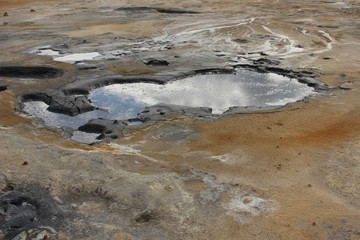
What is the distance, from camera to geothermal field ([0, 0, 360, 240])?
8.41 meters

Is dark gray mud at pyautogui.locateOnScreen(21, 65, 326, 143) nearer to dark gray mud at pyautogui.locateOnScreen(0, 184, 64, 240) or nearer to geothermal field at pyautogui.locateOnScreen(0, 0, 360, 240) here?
geothermal field at pyautogui.locateOnScreen(0, 0, 360, 240)

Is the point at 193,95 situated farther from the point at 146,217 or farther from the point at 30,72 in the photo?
the point at 146,217

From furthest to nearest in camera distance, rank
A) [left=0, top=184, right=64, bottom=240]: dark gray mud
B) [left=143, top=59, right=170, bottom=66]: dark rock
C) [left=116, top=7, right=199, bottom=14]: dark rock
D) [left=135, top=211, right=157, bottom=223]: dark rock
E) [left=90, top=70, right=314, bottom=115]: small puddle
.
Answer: [left=116, top=7, right=199, bottom=14]: dark rock, [left=143, top=59, right=170, bottom=66]: dark rock, [left=90, top=70, right=314, bottom=115]: small puddle, [left=135, top=211, right=157, bottom=223]: dark rock, [left=0, top=184, right=64, bottom=240]: dark gray mud

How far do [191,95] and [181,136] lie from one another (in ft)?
12.9

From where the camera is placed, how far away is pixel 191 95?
626 inches

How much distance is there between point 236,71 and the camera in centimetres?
1867

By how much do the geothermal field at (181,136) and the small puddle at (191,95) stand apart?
69mm

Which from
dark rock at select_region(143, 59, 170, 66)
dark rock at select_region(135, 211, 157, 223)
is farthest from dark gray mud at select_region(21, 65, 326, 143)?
dark rock at select_region(135, 211, 157, 223)

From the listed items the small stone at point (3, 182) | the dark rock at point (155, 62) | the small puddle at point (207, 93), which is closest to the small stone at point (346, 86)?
the small puddle at point (207, 93)

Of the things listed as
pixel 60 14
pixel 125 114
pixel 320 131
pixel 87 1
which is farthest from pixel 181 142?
pixel 87 1

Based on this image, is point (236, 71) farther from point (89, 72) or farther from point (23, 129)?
point (23, 129)

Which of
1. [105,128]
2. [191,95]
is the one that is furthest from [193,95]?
[105,128]

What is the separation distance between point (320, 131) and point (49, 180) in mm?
7174

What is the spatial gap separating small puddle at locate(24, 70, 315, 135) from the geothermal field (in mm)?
69
